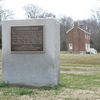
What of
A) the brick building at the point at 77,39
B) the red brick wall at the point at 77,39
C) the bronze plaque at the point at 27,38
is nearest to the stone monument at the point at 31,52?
the bronze plaque at the point at 27,38

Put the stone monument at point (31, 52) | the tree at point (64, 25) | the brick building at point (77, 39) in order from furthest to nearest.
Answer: the tree at point (64, 25)
the brick building at point (77, 39)
the stone monument at point (31, 52)

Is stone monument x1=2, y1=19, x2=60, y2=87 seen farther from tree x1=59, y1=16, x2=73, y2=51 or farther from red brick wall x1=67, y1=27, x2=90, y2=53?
tree x1=59, y1=16, x2=73, y2=51

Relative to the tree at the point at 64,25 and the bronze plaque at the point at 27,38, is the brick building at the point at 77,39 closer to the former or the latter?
the tree at the point at 64,25

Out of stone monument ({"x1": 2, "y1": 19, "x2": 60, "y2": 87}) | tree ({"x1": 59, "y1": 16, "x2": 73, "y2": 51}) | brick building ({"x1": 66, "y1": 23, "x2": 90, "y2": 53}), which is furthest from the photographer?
tree ({"x1": 59, "y1": 16, "x2": 73, "y2": 51})

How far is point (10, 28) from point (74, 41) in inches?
3603

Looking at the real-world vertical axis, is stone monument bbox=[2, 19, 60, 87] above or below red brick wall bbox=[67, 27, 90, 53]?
below

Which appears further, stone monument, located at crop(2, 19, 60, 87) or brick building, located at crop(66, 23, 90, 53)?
brick building, located at crop(66, 23, 90, 53)

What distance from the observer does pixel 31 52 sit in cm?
1186

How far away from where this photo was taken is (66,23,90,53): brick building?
101 metres

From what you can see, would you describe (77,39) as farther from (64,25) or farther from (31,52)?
(31,52)

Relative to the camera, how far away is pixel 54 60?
11.8 metres

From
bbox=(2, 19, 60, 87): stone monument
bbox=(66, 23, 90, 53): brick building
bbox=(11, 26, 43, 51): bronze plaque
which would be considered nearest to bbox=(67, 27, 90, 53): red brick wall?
bbox=(66, 23, 90, 53): brick building

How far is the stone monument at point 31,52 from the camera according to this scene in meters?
11.7

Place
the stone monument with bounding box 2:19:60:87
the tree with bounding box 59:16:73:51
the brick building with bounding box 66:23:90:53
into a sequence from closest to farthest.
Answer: the stone monument with bounding box 2:19:60:87
the brick building with bounding box 66:23:90:53
the tree with bounding box 59:16:73:51
